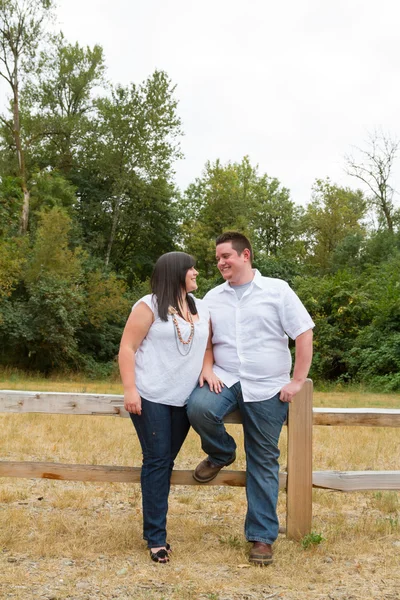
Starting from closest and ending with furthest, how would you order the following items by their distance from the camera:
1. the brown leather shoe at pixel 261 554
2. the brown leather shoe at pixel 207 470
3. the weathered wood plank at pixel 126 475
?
1. the brown leather shoe at pixel 261 554
2. the brown leather shoe at pixel 207 470
3. the weathered wood plank at pixel 126 475

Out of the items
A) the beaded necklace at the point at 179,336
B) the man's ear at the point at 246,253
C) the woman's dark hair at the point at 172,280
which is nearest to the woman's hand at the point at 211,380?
the beaded necklace at the point at 179,336

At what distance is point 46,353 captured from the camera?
28.1m

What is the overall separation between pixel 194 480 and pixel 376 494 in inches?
85.5

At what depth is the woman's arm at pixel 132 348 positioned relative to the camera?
4.25 meters

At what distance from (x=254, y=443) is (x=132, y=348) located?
995 millimetres

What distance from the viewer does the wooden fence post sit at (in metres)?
4.63

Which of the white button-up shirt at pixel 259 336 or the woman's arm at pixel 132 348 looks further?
the white button-up shirt at pixel 259 336

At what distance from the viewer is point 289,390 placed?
4.41 meters

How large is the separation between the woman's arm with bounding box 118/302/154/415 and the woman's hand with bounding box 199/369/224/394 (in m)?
0.44

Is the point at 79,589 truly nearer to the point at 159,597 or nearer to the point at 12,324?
the point at 159,597

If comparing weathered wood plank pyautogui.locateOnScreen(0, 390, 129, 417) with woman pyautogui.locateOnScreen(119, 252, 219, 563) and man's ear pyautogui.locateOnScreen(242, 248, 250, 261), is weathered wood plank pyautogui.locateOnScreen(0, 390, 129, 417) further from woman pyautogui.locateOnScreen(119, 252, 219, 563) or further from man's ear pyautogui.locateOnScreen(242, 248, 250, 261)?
man's ear pyautogui.locateOnScreen(242, 248, 250, 261)

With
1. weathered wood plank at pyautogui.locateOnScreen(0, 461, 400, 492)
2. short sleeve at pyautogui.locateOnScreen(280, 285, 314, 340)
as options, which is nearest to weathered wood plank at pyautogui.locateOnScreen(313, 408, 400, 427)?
weathered wood plank at pyautogui.locateOnScreen(0, 461, 400, 492)

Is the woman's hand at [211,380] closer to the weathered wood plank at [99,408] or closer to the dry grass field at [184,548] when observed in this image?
the weathered wood plank at [99,408]

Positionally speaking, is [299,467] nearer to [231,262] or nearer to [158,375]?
[158,375]
